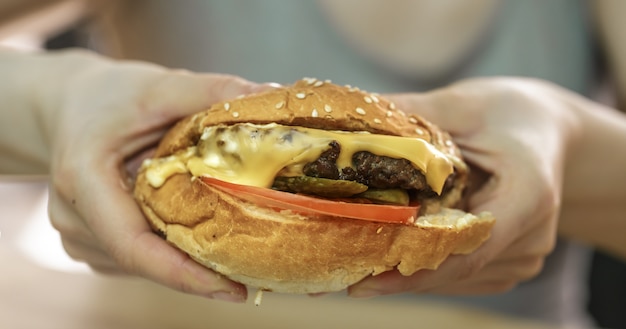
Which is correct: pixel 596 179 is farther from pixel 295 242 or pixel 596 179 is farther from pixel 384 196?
pixel 295 242

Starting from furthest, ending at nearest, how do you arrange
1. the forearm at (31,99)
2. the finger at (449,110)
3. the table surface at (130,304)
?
the table surface at (130,304)
the forearm at (31,99)
the finger at (449,110)

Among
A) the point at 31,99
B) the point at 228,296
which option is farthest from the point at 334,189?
the point at 31,99

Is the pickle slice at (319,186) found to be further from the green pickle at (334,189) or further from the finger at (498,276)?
the finger at (498,276)

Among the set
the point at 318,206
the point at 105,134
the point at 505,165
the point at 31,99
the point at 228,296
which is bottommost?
the point at 228,296

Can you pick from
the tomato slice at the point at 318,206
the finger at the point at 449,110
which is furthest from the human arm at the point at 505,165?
the tomato slice at the point at 318,206

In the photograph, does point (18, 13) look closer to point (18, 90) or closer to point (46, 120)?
point (18, 90)

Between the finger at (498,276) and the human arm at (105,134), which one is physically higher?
the human arm at (105,134)
